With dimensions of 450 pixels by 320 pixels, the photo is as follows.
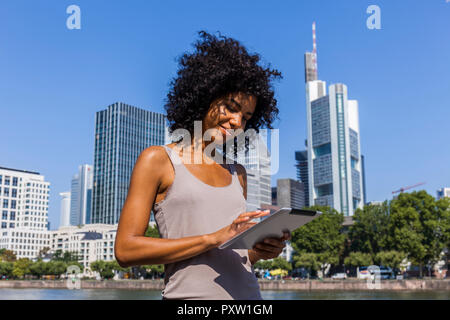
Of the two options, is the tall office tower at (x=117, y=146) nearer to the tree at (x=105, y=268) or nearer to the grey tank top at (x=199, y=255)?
the tree at (x=105, y=268)

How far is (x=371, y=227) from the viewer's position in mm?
55312

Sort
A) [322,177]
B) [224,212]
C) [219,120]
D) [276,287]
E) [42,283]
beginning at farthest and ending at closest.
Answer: [322,177] < [42,283] < [276,287] < [219,120] < [224,212]

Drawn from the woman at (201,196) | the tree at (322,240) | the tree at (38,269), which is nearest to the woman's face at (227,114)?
the woman at (201,196)

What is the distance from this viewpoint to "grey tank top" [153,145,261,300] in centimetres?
167

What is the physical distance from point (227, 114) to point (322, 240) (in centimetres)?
5710

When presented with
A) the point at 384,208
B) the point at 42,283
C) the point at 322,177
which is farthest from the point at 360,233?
the point at 322,177

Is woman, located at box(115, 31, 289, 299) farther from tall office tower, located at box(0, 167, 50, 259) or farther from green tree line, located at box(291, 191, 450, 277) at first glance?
tall office tower, located at box(0, 167, 50, 259)

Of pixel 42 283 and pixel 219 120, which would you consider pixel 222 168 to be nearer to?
pixel 219 120

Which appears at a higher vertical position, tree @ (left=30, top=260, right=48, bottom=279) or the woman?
the woman

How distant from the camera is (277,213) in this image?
146cm

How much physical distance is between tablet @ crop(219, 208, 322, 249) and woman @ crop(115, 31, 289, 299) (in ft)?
0.12

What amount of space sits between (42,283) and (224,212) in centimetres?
7796

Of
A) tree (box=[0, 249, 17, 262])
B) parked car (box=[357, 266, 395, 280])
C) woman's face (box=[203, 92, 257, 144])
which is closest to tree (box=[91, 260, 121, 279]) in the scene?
tree (box=[0, 249, 17, 262])

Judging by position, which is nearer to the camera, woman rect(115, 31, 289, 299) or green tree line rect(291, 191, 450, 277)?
woman rect(115, 31, 289, 299)
